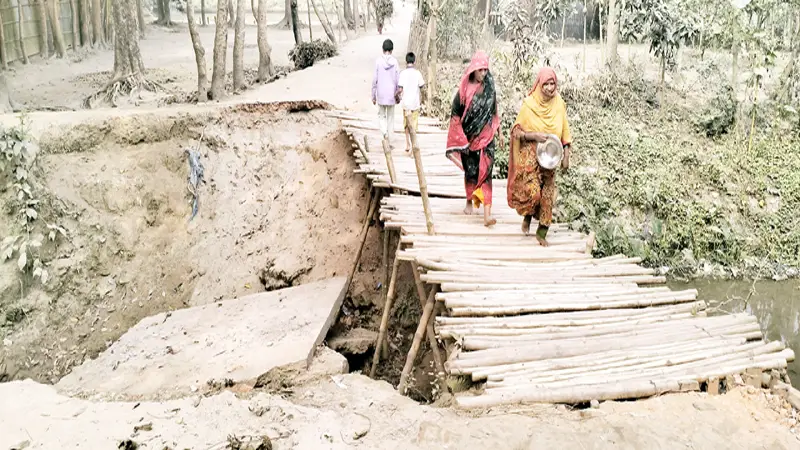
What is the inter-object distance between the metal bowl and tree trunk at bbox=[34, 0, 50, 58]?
45.9 ft

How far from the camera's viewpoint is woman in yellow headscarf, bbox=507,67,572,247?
474cm

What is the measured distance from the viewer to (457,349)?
3793mm

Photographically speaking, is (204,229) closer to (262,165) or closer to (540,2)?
(262,165)

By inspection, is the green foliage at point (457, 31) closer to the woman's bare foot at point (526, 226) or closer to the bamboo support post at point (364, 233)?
the bamboo support post at point (364, 233)

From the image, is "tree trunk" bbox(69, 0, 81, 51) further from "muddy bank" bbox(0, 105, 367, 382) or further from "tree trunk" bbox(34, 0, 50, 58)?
"muddy bank" bbox(0, 105, 367, 382)

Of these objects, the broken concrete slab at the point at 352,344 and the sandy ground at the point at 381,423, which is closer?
the sandy ground at the point at 381,423

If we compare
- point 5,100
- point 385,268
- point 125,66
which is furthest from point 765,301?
point 5,100

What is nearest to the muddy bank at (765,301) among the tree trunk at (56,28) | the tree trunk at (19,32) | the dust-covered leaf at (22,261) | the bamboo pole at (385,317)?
the bamboo pole at (385,317)

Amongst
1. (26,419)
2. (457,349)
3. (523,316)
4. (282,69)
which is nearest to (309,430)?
(457,349)

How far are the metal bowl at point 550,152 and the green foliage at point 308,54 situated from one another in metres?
12.0

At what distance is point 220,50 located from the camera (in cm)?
1053

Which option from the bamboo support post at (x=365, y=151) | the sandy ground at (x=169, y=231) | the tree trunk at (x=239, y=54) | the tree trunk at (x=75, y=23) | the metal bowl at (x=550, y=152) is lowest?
the sandy ground at (x=169, y=231)

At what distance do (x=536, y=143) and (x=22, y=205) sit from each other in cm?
572

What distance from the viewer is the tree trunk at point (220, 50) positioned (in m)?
10.4
